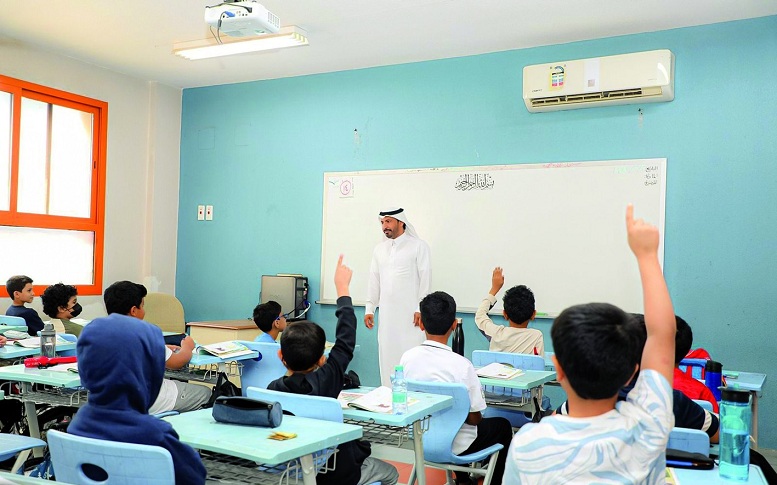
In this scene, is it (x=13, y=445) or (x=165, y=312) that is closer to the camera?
(x=13, y=445)

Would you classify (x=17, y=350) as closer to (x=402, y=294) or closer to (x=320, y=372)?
(x=320, y=372)

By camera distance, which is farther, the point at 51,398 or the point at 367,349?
the point at 367,349

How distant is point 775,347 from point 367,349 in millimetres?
3313

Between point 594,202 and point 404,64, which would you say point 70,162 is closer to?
point 404,64

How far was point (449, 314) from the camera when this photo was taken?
3242 millimetres

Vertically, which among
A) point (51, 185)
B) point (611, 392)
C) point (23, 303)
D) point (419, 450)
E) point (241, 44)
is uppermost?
point (241, 44)

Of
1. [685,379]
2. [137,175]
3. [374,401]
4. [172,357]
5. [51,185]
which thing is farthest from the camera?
[137,175]

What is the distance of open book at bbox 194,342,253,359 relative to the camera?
3693 mm

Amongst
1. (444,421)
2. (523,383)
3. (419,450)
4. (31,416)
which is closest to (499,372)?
(523,383)

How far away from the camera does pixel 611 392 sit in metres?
1.33

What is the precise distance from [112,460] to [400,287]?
3.99 meters

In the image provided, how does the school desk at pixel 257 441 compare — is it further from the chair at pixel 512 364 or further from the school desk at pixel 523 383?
the chair at pixel 512 364

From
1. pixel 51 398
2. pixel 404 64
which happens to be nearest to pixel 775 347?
pixel 404 64

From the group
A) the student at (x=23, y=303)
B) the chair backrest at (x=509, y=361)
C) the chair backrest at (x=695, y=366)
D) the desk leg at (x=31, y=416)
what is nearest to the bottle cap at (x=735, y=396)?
the chair backrest at (x=509, y=361)
